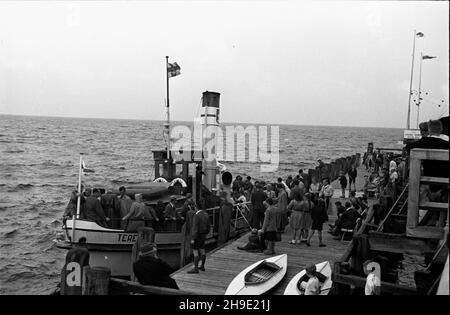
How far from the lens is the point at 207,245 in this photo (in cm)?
1559

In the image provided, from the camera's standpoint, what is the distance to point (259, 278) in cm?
1039

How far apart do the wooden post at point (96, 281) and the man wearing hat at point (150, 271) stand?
0.57 metres

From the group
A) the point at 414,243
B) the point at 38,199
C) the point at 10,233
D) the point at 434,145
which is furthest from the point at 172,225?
the point at 38,199

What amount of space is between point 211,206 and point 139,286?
31.8ft

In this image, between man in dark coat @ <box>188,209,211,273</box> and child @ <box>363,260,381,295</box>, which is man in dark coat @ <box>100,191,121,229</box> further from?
child @ <box>363,260,381,295</box>

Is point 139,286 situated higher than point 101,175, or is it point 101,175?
point 139,286

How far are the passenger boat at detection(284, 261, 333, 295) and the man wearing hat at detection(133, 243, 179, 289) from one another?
2.89 m

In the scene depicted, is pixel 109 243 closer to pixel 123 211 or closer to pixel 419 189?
pixel 123 211

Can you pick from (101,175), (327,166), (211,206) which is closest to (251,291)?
(211,206)

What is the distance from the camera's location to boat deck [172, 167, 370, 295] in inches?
417

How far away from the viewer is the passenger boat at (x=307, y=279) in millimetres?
9414

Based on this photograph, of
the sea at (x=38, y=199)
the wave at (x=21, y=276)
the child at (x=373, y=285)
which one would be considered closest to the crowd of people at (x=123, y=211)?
the sea at (x=38, y=199)

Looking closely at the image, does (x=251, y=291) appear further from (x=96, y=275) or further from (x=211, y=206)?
(x=211, y=206)

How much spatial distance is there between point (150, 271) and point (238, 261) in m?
5.33
